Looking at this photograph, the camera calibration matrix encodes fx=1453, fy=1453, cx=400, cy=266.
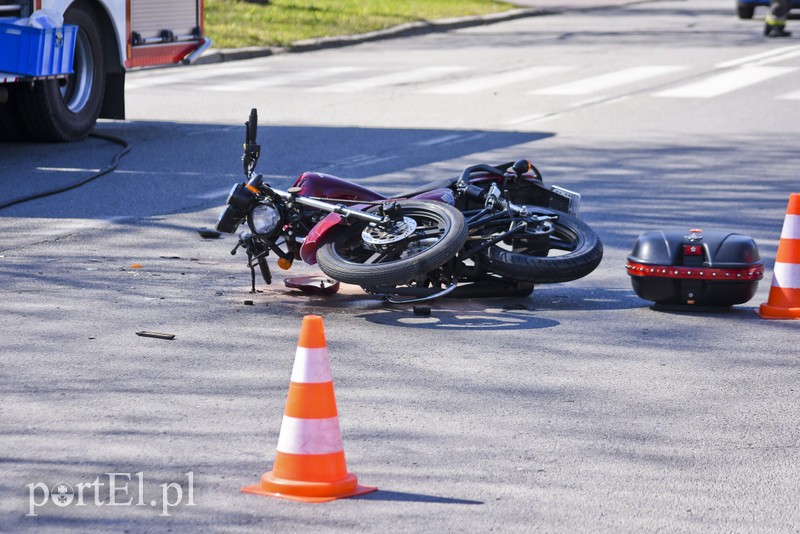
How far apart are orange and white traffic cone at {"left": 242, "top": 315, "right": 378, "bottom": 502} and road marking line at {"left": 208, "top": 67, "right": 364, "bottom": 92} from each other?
13927 mm

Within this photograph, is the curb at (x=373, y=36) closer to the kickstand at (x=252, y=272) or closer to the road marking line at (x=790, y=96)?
the road marking line at (x=790, y=96)

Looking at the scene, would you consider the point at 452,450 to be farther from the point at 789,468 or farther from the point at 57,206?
the point at 57,206

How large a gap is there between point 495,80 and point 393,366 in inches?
542

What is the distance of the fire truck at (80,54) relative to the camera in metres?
12.5

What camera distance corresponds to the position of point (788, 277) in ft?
24.5

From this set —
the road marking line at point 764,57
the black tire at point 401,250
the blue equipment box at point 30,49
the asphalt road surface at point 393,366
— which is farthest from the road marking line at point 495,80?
the black tire at point 401,250

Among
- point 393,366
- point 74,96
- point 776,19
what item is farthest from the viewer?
point 776,19

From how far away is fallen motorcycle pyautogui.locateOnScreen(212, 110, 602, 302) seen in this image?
7211mm

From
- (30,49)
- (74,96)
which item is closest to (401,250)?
(30,49)

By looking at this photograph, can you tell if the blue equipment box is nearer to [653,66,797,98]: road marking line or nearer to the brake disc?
the brake disc

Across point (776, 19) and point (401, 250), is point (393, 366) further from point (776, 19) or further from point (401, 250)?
point (776, 19)

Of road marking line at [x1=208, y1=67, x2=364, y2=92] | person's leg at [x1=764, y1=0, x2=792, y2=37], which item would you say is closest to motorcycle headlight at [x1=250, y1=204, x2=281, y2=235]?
road marking line at [x1=208, y1=67, x2=364, y2=92]

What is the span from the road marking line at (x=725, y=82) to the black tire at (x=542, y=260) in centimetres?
1054

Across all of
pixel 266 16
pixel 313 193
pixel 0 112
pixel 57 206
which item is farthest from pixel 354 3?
pixel 313 193
